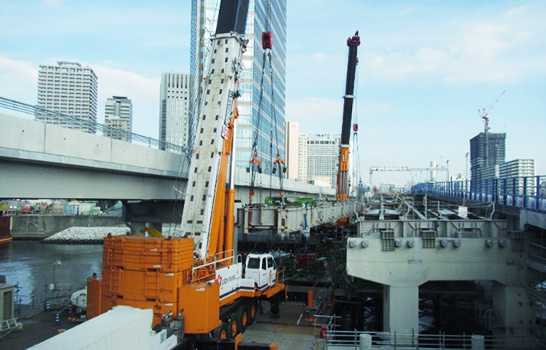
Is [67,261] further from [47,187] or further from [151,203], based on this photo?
[47,187]

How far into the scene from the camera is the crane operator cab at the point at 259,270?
16047mm

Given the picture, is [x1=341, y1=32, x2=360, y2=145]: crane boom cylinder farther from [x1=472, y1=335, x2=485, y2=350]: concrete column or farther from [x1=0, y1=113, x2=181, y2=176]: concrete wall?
[x1=472, y1=335, x2=485, y2=350]: concrete column

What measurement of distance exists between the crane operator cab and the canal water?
610 inches

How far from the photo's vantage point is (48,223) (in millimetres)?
75688

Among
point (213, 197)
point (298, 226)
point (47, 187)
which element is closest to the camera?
point (47, 187)

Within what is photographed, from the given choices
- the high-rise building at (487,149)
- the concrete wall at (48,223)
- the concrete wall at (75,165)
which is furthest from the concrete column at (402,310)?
the high-rise building at (487,149)

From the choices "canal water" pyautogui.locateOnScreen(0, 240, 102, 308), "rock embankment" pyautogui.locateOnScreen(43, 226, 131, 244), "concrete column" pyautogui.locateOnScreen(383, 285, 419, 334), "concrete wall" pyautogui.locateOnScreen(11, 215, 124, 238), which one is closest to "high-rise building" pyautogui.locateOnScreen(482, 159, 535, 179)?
"rock embankment" pyautogui.locateOnScreen(43, 226, 131, 244)

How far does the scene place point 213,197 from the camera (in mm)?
14477

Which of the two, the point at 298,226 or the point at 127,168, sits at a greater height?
the point at 127,168

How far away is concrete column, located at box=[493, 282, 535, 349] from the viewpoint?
537 inches

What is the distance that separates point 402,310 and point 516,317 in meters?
3.91

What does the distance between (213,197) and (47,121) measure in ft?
19.3

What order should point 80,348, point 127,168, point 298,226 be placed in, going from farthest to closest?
point 298,226
point 127,168
point 80,348

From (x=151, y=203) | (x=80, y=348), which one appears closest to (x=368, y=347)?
(x=80, y=348)
